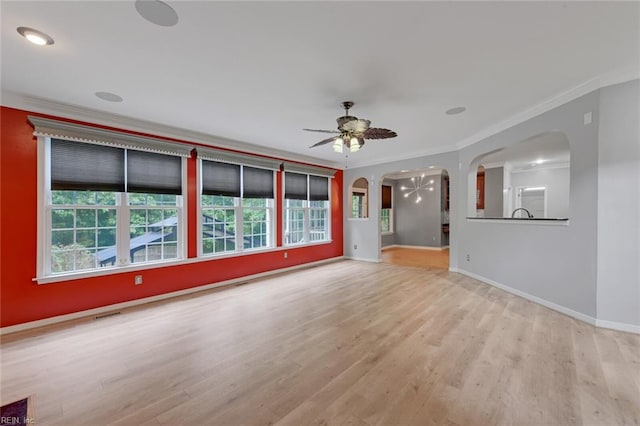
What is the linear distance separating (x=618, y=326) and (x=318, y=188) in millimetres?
5522

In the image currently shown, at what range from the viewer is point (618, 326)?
2871mm

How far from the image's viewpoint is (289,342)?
8.90 ft

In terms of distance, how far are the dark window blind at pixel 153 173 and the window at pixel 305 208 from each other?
2332 mm

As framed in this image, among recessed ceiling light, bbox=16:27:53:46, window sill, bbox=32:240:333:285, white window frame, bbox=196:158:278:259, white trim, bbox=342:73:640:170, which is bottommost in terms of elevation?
window sill, bbox=32:240:333:285

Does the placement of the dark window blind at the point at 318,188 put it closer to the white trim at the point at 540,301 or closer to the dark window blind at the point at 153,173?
the dark window blind at the point at 153,173

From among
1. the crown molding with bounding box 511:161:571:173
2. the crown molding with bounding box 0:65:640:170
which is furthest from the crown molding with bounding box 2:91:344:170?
the crown molding with bounding box 511:161:571:173

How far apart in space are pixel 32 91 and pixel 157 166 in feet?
4.88

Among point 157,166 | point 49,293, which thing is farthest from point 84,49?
point 49,293

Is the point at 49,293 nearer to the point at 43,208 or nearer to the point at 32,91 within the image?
the point at 43,208

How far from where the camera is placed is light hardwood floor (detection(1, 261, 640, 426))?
68.9 inches

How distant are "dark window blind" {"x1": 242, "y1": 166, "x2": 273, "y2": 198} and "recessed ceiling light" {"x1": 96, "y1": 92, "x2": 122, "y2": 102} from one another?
2.32 metres

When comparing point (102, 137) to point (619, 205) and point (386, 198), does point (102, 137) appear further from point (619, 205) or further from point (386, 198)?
point (386, 198)

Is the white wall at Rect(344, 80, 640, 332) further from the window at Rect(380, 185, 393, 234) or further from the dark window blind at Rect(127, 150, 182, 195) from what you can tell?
the window at Rect(380, 185, 393, 234)

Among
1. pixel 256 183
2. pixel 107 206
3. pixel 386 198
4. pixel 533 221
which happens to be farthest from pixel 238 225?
pixel 386 198
